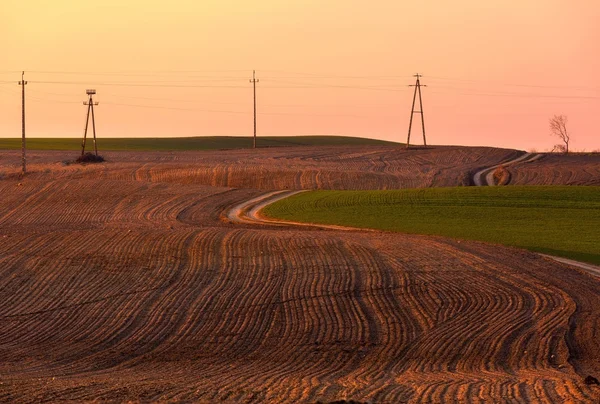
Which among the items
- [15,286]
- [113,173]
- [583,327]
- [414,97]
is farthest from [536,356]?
[414,97]

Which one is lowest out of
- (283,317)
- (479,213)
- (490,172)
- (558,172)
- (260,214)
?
(283,317)

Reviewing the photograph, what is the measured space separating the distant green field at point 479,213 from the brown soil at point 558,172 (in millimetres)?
8490

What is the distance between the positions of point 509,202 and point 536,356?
1186 inches

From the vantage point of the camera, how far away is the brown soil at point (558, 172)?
200 ft

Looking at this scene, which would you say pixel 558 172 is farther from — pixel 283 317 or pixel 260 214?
pixel 283 317

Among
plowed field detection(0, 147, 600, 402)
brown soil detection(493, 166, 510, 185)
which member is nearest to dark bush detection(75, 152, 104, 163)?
brown soil detection(493, 166, 510, 185)

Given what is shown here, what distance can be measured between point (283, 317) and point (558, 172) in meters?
45.7

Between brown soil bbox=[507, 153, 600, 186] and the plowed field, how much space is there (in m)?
25.3

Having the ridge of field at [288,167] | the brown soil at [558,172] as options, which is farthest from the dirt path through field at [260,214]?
the brown soil at [558,172]

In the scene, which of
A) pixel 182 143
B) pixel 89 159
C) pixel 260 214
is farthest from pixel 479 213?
pixel 182 143

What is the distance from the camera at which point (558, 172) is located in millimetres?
64500

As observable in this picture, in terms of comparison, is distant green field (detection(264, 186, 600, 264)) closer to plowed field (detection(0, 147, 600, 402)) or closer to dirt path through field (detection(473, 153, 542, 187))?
plowed field (detection(0, 147, 600, 402))

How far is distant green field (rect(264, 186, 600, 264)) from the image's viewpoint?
3819 centimetres

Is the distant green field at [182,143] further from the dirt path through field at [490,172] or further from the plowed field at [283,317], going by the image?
the plowed field at [283,317]
